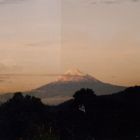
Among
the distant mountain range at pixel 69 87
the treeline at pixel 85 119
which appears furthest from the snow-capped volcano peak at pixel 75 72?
the treeline at pixel 85 119

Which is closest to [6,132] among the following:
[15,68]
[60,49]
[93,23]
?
[15,68]

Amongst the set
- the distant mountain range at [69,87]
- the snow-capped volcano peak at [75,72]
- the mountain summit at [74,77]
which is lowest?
the distant mountain range at [69,87]

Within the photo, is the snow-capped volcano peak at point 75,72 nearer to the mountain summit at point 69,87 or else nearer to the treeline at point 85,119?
the mountain summit at point 69,87

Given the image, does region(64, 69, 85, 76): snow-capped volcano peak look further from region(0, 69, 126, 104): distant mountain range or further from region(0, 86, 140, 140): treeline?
region(0, 86, 140, 140): treeline

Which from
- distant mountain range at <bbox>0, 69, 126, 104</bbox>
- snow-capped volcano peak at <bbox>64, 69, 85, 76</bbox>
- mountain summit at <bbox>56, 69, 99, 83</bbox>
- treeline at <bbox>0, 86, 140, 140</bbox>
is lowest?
Result: treeline at <bbox>0, 86, 140, 140</bbox>

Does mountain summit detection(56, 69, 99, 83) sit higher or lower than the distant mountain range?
higher

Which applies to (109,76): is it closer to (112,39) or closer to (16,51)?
(112,39)

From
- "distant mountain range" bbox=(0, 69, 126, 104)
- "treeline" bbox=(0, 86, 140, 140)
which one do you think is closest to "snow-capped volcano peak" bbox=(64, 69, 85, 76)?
"distant mountain range" bbox=(0, 69, 126, 104)
